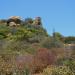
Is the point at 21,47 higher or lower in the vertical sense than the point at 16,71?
higher

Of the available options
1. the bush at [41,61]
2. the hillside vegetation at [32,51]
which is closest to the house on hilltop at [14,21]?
the hillside vegetation at [32,51]

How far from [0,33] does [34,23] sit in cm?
1349

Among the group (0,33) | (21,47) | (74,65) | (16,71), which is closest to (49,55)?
(74,65)

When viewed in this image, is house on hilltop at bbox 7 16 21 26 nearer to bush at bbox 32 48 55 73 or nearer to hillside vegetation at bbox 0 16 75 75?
hillside vegetation at bbox 0 16 75 75

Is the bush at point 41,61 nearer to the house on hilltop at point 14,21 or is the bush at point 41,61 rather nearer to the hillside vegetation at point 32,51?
the hillside vegetation at point 32,51

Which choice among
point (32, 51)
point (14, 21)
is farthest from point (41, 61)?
point (14, 21)

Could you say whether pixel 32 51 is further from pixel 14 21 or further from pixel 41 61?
pixel 14 21

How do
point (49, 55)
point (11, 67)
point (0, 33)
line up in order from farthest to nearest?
point (0, 33), point (49, 55), point (11, 67)

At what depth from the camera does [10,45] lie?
126 feet

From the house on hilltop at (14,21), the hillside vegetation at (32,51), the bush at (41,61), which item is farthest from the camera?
the house on hilltop at (14,21)

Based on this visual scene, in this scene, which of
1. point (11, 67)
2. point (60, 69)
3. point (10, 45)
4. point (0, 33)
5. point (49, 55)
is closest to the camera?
point (60, 69)

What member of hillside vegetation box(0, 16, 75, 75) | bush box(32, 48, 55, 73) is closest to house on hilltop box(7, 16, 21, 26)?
hillside vegetation box(0, 16, 75, 75)

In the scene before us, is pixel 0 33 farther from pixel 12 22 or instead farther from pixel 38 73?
pixel 38 73

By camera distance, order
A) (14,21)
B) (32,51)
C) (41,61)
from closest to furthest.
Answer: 1. (41,61)
2. (32,51)
3. (14,21)
